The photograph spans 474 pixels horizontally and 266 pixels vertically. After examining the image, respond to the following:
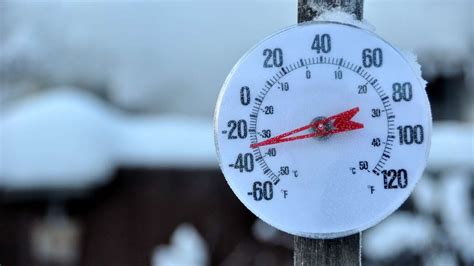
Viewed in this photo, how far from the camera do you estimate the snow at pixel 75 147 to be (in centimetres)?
624

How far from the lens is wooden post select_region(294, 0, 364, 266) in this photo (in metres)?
1.98

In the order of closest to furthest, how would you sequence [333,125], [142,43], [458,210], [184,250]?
[333,125], [458,210], [184,250], [142,43]

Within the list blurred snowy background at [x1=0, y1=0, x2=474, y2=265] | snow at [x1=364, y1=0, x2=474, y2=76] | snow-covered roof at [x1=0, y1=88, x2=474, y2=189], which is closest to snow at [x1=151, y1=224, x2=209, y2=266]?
blurred snowy background at [x1=0, y1=0, x2=474, y2=265]

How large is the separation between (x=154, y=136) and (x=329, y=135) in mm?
4650

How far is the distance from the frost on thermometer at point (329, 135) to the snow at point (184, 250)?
4315 millimetres

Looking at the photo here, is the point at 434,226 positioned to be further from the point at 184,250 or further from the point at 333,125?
the point at 333,125

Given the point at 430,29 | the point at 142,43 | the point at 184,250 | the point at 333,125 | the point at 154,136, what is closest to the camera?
the point at 333,125

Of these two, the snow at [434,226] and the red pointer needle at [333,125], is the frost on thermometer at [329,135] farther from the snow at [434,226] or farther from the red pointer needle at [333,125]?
the snow at [434,226]

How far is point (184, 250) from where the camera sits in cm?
621

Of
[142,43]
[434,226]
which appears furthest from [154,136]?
[434,226]

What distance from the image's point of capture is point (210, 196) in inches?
248

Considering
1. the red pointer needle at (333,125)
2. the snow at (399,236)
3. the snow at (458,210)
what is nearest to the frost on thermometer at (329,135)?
the red pointer needle at (333,125)

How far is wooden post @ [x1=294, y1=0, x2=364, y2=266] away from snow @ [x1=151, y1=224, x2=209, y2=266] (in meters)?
4.23

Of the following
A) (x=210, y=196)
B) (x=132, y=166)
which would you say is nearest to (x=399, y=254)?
(x=210, y=196)
